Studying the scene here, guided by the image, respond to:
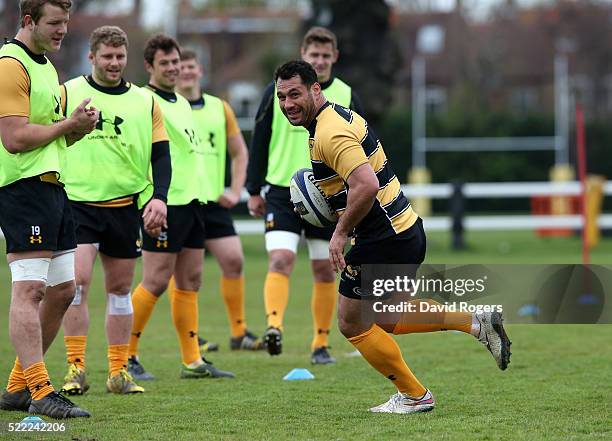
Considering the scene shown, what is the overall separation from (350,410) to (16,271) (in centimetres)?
200

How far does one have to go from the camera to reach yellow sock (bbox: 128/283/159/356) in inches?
314

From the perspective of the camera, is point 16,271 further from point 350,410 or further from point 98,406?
point 350,410

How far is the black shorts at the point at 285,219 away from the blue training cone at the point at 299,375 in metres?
1.21

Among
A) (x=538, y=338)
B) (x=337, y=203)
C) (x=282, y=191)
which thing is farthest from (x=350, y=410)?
(x=538, y=338)

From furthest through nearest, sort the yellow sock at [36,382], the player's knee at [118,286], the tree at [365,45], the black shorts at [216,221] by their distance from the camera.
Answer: the tree at [365,45], the black shorts at [216,221], the player's knee at [118,286], the yellow sock at [36,382]

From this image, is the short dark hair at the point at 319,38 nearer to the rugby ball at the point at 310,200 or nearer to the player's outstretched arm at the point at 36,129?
the rugby ball at the point at 310,200

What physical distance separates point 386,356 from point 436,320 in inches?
14.4

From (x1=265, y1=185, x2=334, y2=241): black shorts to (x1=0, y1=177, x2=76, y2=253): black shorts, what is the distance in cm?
272

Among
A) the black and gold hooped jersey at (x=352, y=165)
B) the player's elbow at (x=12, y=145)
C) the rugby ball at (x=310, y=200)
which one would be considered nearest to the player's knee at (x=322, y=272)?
the rugby ball at (x=310, y=200)

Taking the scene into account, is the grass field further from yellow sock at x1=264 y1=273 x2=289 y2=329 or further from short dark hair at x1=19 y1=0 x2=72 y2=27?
short dark hair at x1=19 y1=0 x2=72 y2=27

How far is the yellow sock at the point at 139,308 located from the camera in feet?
26.2

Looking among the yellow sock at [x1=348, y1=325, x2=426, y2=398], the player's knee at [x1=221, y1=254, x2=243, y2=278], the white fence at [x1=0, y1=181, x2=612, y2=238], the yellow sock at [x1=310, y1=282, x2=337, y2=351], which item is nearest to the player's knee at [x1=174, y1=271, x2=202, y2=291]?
the yellow sock at [x1=310, y1=282, x2=337, y2=351]

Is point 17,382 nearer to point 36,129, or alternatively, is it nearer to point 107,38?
point 36,129

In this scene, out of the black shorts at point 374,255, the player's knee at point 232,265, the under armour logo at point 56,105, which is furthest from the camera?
the player's knee at point 232,265
